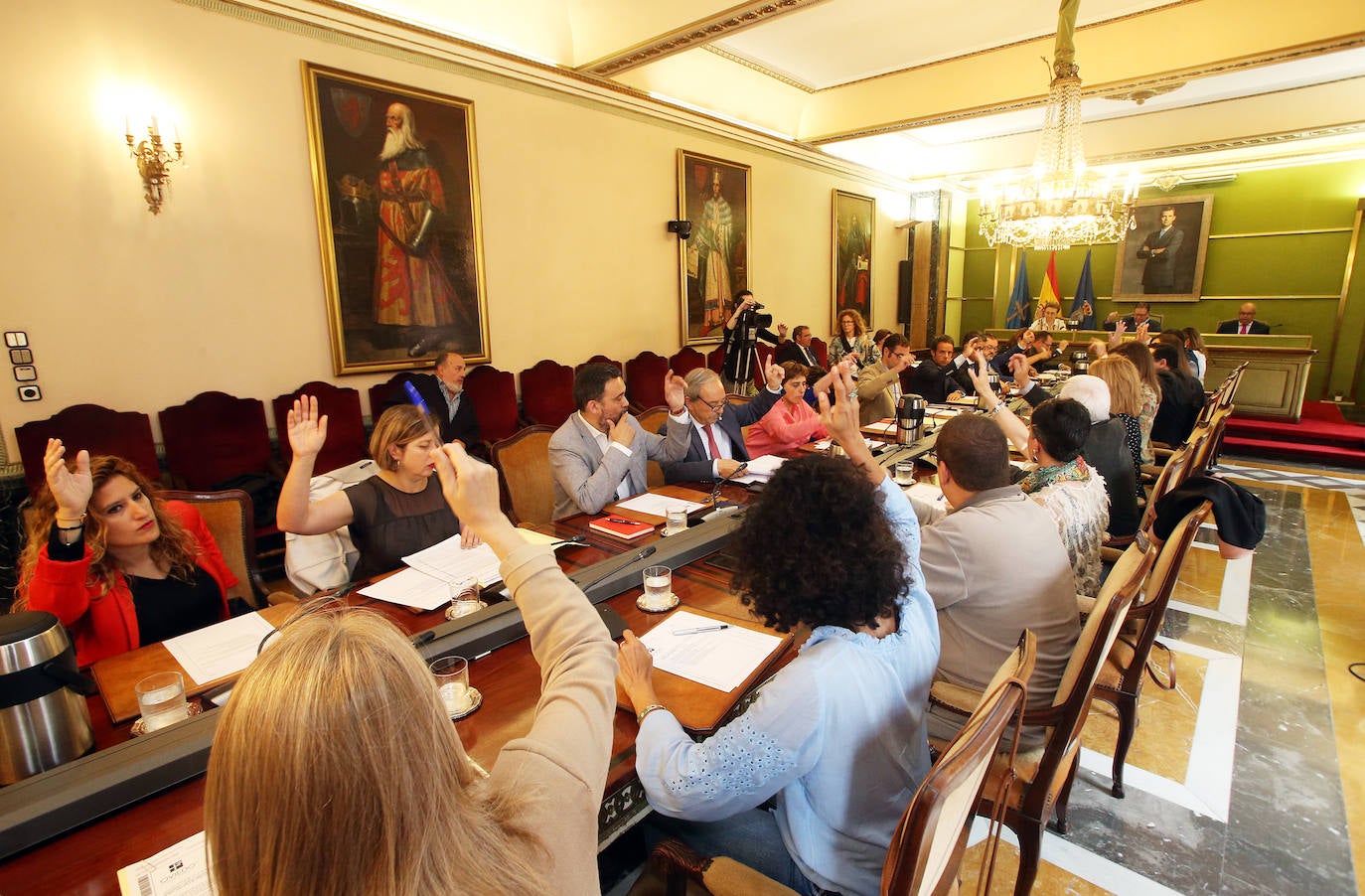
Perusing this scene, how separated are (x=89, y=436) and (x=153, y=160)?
1534 mm

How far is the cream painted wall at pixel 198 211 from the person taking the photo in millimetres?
3355

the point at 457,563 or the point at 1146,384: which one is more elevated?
the point at 1146,384

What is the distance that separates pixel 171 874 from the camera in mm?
990

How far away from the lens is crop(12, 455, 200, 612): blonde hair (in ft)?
5.65

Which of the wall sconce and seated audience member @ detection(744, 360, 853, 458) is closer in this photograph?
the wall sconce

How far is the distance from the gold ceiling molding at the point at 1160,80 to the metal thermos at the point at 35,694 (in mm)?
7623

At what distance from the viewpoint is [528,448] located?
3.45m

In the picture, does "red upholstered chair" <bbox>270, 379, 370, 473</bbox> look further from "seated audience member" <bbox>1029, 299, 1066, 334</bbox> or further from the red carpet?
"seated audience member" <bbox>1029, 299, 1066, 334</bbox>

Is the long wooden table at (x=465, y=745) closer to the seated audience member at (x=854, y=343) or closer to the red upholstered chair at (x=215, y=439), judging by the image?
the red upholstered chair at (x=215, y=439)

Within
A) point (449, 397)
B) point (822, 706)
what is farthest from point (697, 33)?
point (822, 706)

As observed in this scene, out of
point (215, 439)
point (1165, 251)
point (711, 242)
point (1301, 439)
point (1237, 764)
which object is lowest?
point (1237, 764)

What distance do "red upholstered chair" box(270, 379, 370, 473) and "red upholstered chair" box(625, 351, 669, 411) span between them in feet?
8.18

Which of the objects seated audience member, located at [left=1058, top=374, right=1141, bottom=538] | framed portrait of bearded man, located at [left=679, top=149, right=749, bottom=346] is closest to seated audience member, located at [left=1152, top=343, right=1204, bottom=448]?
seated audience member, located at [left=1058, top=374, right=1141, bottom=538]

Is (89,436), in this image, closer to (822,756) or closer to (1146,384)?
(822,756)
